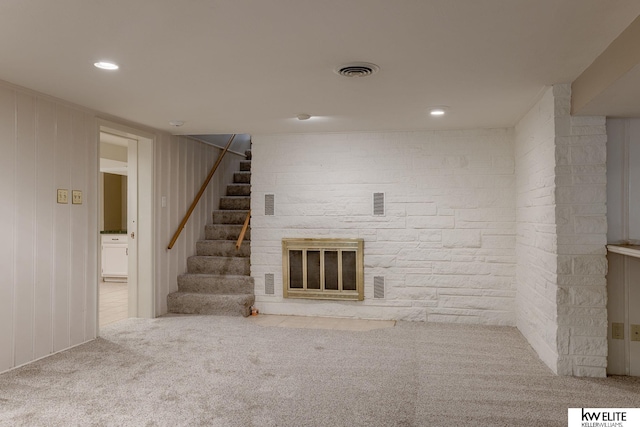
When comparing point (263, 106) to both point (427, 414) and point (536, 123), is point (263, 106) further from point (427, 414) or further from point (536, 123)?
point (427, 414)

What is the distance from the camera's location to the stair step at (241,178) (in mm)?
6676

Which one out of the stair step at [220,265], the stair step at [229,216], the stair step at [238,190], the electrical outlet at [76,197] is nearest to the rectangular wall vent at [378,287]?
the stair step at [220,265]

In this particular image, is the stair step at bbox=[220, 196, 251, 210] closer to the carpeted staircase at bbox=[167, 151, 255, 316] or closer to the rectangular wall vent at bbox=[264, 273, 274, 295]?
the carpeted staircase at bbox=[167, 151, 255, 316]

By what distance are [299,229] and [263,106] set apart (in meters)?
1.69

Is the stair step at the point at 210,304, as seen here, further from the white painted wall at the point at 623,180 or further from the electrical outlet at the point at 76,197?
the white painted wall at the point at 623,180

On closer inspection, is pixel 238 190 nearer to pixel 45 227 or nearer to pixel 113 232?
pixel 113 232

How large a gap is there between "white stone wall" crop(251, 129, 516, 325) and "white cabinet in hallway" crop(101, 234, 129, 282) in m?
3.39

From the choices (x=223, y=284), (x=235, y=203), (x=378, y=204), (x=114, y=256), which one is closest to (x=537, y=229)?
(x=378, y=204)

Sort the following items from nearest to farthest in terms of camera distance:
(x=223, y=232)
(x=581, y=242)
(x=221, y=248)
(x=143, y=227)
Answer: (x=581, y=242), (x=143, y=227), (x=221, y=248), (x=223, y=232)

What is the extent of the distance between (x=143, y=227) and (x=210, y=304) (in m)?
1.09

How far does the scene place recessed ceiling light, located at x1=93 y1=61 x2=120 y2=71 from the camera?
8.80 feet

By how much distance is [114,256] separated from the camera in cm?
752

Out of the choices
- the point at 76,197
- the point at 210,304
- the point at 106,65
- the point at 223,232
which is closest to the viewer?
the point at 106,65

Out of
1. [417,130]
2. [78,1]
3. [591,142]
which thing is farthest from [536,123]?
[78,1]
